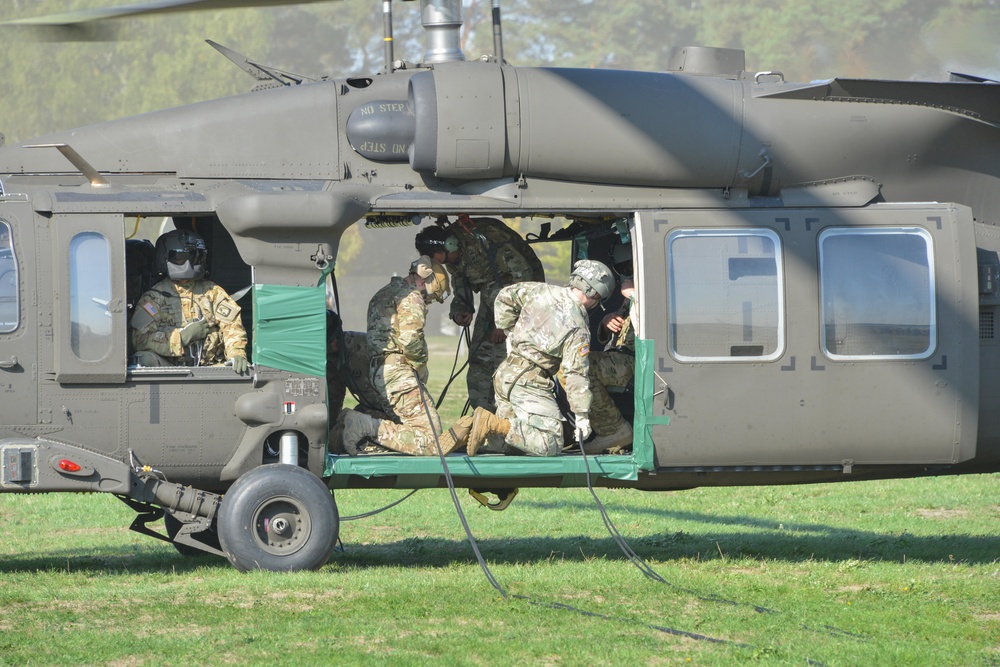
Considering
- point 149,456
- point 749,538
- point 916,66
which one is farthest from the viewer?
point 916,66

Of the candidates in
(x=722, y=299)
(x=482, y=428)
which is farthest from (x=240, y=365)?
(x=722, y=299)

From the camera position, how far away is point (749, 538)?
11508 mm

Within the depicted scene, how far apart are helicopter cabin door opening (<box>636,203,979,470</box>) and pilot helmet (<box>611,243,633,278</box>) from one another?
3.91 feet

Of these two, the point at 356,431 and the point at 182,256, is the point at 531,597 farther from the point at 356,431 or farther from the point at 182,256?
the point at 182,256

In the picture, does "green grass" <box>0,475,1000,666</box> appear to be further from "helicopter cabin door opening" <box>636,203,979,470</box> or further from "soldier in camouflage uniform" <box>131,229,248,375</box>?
"soldier in camouflage uniform" <box>131,229,248,375</box>

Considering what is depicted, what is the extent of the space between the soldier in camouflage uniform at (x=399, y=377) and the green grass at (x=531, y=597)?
3.16ft

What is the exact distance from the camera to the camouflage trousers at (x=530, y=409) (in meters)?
9.27

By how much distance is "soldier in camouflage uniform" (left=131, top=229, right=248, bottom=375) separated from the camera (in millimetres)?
9016

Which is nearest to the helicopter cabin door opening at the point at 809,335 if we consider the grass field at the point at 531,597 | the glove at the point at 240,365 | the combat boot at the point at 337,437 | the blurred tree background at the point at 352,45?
the grass field at the point at 531,597

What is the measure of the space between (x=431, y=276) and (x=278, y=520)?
7.33 ft

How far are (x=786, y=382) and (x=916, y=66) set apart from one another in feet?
90.2

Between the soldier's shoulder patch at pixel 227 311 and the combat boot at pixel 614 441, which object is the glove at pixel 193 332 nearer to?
the soldier's shoulder patch at pixel 227 311

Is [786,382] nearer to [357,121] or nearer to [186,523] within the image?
[357,121]

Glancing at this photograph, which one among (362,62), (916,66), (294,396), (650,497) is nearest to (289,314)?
(294,396)
